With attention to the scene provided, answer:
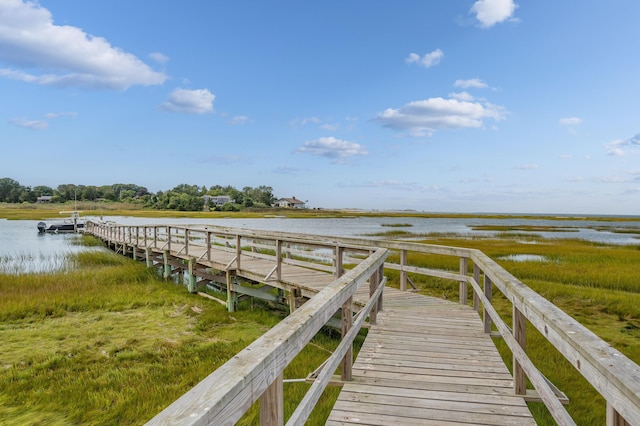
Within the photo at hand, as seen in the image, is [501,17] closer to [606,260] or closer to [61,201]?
[606,260]

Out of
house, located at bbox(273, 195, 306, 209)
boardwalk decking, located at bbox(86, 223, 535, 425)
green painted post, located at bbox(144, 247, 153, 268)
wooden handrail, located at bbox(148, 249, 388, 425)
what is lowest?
green painted post, located at bbox(144, 247, 153, 268)

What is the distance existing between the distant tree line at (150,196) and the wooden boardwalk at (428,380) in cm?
12686

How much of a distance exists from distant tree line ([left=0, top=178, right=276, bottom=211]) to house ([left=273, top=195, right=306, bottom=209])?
5435 mm

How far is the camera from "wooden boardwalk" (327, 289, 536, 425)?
2.90 m

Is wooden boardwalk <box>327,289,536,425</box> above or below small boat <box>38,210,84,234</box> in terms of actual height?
above

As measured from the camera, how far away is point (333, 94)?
32.0m

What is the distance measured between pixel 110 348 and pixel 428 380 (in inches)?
250

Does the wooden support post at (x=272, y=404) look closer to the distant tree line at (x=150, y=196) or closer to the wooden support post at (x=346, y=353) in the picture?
the wooden support post at (x=346, y=353)

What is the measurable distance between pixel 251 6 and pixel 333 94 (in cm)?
1066

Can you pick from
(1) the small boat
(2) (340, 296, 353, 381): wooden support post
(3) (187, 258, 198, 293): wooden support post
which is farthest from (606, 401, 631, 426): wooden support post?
(1) the small boat

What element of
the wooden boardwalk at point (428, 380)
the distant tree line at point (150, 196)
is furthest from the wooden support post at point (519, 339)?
the distant tree line at point (150, 196)

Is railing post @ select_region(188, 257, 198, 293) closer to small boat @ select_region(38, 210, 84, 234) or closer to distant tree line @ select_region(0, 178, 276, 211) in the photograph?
small boat @ select_region(38, 210, 84, 234)

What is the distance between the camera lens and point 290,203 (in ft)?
594

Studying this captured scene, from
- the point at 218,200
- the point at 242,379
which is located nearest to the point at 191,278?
the point at 242,379
